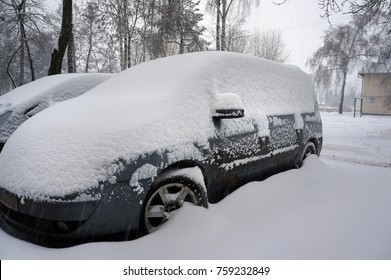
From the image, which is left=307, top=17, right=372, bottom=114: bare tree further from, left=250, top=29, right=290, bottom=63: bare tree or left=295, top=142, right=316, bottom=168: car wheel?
left=295, top=142, right=316, bottom=168: car wheel

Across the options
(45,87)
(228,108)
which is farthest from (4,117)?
(228,108)

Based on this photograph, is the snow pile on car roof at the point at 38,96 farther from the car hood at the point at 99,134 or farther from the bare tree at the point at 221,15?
the bare tree at the point at 221,15

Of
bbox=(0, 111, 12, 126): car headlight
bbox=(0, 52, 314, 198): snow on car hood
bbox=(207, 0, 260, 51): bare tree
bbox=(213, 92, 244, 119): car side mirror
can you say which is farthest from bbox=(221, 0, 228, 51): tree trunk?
bbox=(213, 92, 244, 119): car side mirror

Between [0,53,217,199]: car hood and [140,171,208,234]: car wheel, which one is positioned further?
[140,171,208,234]: car wheel

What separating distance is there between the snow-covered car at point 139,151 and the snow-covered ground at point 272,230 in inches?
4.1

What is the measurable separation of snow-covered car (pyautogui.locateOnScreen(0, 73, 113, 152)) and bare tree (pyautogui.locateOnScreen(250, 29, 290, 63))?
31.9 m

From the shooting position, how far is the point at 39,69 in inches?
1615

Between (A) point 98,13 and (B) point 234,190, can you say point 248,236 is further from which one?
(A) point 98,13

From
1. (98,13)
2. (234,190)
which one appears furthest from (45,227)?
(98,13)

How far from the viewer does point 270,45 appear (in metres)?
34.9

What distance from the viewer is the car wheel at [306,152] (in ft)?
13.9

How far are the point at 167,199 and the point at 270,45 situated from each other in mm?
35909

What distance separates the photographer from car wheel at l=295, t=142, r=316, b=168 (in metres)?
4.23

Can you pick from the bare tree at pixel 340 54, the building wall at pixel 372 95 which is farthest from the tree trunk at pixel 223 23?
the building wall at pixel 372 95
